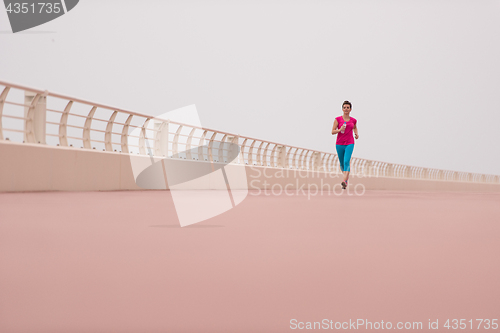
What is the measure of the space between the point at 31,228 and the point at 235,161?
12942mm

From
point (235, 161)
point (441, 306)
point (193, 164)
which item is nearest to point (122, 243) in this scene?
point (441, 306)

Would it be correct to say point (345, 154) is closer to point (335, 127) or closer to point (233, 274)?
point (335, 127)

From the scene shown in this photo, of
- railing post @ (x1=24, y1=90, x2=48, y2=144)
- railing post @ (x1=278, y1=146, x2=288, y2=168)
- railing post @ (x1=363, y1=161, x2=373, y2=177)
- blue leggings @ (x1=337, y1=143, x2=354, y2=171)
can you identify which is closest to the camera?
railing post @ (x1=24, y1=90, x2=48, y2=144)

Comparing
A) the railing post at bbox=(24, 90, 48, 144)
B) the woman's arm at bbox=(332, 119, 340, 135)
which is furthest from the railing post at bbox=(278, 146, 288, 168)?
the railing post at bbox=(24, 90, 48, 144)

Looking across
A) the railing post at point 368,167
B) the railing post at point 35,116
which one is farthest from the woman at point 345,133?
the railing post at point 368,167

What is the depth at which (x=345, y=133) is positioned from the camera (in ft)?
43.8

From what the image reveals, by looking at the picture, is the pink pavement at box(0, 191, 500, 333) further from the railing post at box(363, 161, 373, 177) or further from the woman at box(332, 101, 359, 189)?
the railing post at box(363, 161, 373, 177)

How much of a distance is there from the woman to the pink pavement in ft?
24.0

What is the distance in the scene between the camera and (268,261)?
10.8 feet

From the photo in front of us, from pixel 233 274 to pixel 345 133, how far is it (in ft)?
35.2

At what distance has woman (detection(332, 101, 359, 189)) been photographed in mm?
12665

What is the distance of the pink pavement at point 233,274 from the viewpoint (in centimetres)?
208

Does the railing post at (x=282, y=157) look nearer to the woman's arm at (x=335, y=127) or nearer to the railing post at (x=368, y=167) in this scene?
the woman's arm at (x=335, y=127)

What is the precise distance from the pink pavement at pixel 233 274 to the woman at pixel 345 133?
733 cm
